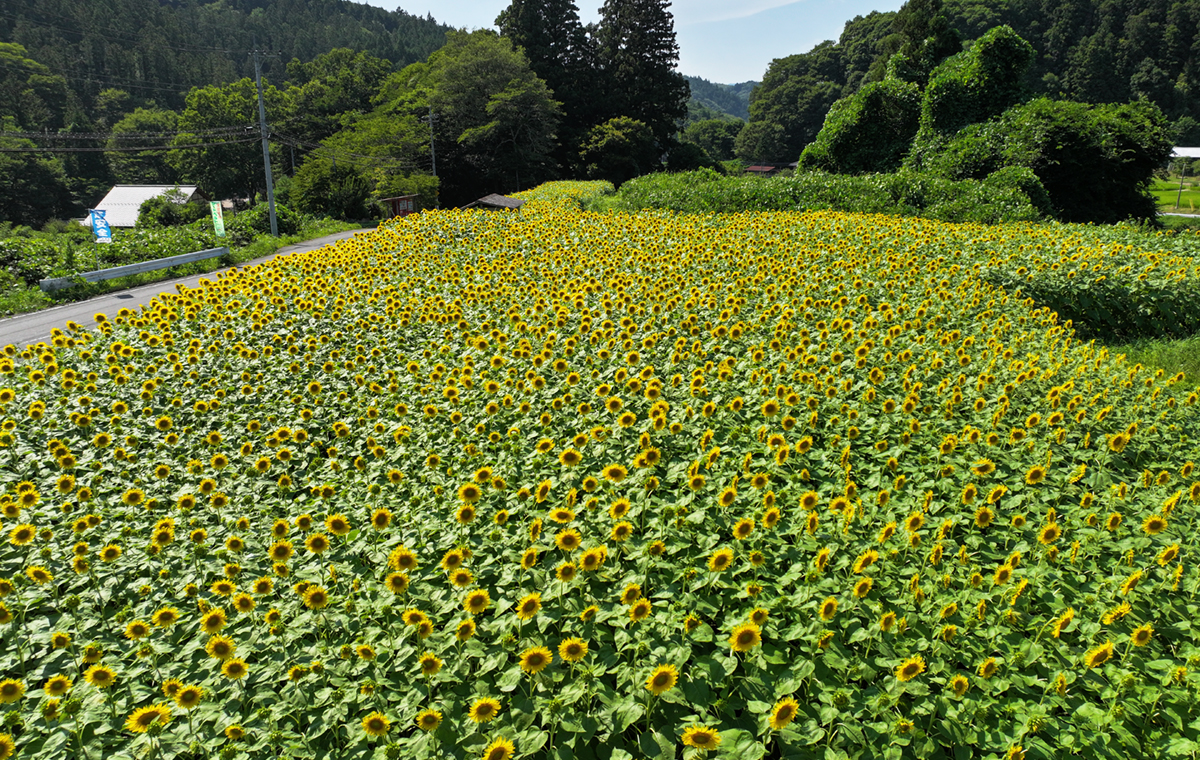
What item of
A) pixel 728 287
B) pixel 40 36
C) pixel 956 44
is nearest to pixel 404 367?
pixel 728 287

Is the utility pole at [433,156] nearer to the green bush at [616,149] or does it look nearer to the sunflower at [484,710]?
the green bush at [616,149]

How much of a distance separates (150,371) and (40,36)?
117639mm

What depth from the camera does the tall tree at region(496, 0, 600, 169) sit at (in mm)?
54312

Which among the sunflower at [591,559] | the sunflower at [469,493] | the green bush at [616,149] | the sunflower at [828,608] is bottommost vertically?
the sunflower at [828,608]

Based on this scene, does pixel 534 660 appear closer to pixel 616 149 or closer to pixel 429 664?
pixel 429 664

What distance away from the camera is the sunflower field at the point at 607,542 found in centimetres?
232

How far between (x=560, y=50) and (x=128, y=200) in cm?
4608

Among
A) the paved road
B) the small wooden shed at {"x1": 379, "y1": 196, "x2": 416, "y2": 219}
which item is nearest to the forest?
the small wooden shed at {"x1": 379, "y1": 196, "x2": 416, "y2": 219}

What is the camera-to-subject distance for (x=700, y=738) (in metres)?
1.99

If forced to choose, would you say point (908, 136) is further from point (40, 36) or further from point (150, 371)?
point (40, 36)

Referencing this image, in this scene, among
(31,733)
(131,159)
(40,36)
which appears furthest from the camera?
(40,36)

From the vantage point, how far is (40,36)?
278 feet

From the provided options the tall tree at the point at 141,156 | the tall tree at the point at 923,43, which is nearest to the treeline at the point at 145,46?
the tall tree at the point at 141,156

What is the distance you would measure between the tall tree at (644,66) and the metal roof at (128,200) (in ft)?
135
